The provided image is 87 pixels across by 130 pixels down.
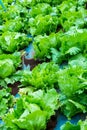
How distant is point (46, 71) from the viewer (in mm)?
3947

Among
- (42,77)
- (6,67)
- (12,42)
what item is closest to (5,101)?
(42,77)

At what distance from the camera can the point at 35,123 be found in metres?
3.19

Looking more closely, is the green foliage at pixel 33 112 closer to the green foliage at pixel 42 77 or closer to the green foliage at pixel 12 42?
the green foliage at pixel 42 77

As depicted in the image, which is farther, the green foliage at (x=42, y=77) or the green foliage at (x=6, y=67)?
the green foliage at (x=6, y=67)

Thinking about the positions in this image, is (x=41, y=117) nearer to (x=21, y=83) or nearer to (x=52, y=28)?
(x=21, y=83)

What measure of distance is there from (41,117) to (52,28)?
273 cm

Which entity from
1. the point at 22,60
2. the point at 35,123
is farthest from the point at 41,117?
the point at 22,60

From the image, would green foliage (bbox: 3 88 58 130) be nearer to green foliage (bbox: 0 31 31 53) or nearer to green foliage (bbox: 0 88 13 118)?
green foliage (bbox: 0 88 13 118)

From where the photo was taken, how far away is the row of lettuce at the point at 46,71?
3.27 m

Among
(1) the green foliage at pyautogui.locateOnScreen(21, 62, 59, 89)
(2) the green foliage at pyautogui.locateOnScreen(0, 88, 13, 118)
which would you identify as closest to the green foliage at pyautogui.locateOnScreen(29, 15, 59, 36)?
(1) the green foliage at pyautogui.locateOnScreen(21, 62, 59, 89)

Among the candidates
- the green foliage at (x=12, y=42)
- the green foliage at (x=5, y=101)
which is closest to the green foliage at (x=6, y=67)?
the green foliage at (x=5, y=101)

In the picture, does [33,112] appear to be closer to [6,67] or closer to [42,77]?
[42,77]

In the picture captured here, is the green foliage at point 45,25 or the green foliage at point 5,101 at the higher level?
the green foliage at point 45,25

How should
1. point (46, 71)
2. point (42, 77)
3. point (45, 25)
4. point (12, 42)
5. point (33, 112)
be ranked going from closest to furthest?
point (33, 112)
point (42, 77)
point (46, 71)
point (12, 42)
point (45, 25)
